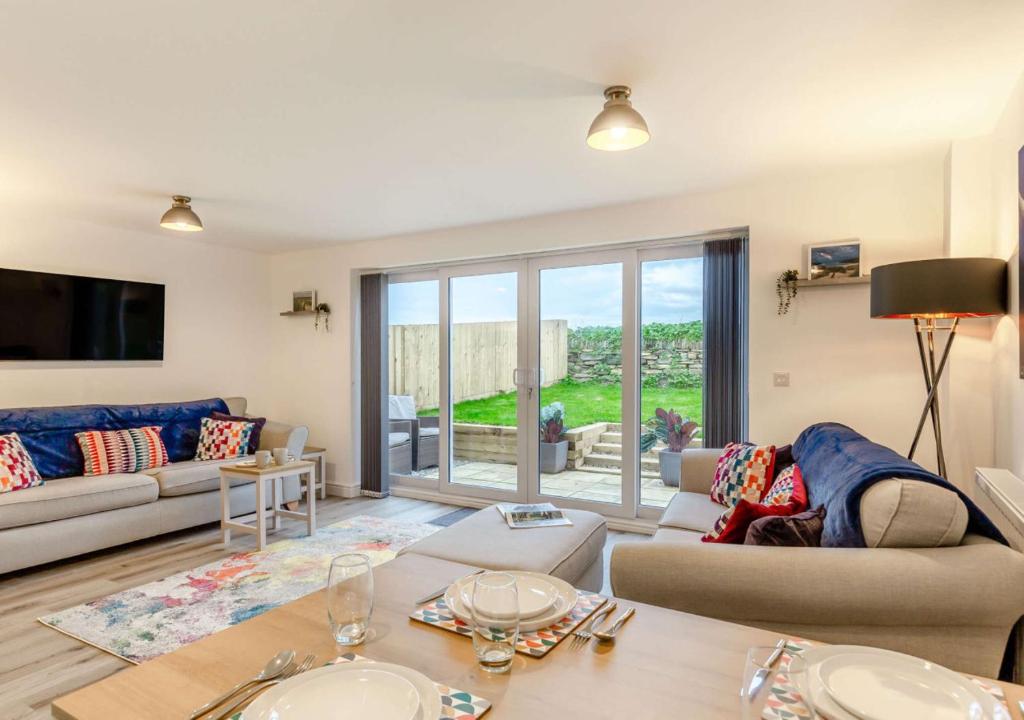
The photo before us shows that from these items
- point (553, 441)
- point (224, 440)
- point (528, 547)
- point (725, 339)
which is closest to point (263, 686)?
point (528, 547)

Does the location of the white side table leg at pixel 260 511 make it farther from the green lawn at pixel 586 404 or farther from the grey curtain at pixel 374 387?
the green lawn at pixel 586 404

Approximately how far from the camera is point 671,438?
165 inches

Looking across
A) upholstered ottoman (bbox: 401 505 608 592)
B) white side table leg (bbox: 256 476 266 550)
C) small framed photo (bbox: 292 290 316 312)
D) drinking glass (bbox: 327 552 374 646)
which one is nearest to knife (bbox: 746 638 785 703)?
drinking glass (bbox: 327 552 374 646)

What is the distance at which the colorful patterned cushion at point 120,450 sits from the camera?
4035 millimetres

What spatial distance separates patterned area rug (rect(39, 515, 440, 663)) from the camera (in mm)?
2627

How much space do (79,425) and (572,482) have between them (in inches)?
146

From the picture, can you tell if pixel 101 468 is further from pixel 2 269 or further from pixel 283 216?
pixel 283 216

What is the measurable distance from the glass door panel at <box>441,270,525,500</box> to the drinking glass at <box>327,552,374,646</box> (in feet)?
12.2

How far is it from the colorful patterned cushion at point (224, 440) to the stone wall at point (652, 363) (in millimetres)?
2716

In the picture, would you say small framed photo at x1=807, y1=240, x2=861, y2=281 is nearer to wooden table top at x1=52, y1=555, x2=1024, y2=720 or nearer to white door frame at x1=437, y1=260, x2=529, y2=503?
white door frame at x1=437, y1=260, x2=529, y2=503

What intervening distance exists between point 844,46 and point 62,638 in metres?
4.07

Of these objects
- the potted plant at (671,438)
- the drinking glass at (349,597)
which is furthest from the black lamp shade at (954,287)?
the drinking glass at (349,597)

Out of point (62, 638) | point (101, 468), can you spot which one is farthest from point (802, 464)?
point (101, 468)

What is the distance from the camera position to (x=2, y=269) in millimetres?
4066
